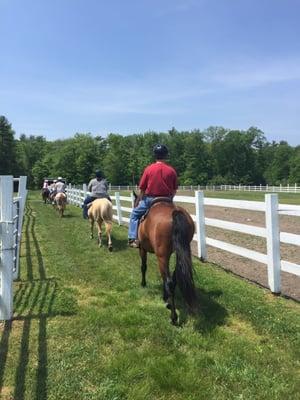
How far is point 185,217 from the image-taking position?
6590 mm

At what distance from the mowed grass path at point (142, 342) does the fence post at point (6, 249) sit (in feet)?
0.78

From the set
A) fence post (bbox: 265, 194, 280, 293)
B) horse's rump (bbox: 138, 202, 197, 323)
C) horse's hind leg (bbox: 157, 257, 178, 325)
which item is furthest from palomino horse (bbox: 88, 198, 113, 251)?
horse's hind leg (bbox: 157, 257, 178, 325)

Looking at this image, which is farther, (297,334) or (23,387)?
(297,334)

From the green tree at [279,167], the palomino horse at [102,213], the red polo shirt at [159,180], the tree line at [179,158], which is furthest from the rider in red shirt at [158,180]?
→ the green tree at [279,167]

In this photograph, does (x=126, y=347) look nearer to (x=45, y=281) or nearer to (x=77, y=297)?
(x=77, y=297)

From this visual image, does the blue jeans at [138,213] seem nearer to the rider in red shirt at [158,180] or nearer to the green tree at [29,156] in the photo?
the rider in red shirt at [158,180]

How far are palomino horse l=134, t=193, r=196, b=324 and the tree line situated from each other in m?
105

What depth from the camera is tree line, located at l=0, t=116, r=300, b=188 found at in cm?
11650

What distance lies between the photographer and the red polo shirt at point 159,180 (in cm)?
756

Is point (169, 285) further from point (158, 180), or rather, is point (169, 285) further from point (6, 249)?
point (6, 249)

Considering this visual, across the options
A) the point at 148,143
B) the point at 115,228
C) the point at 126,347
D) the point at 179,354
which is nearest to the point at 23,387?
the point at 126,347

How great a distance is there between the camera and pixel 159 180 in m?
7.57

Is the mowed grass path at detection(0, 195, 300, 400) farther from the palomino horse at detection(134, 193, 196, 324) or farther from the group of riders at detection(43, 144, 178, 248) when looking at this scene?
the group of riders at detection(43, 144, 178, 248)

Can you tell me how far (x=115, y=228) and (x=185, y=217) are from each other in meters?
10.6
